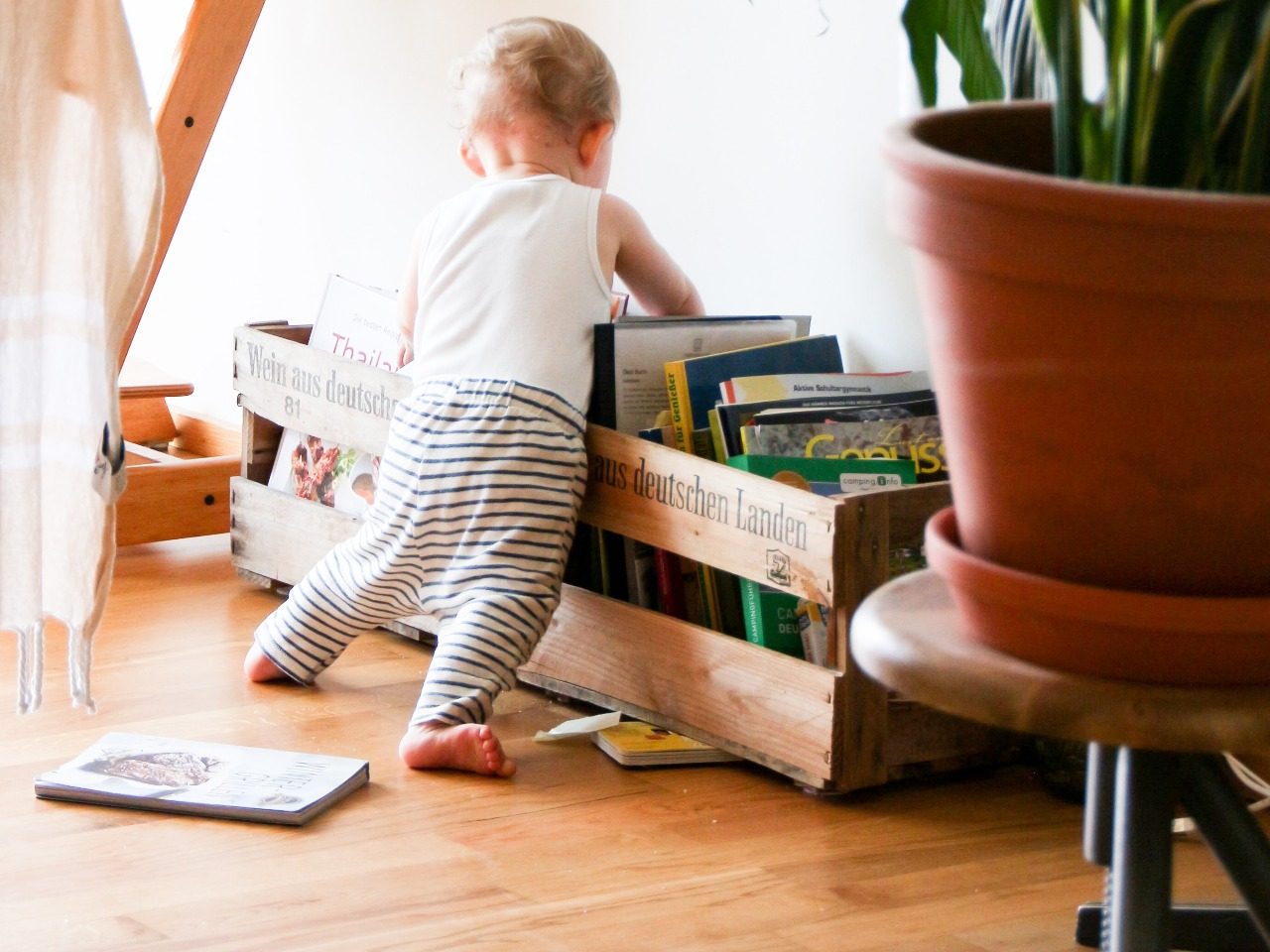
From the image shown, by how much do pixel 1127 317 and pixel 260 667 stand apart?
49.4 inches

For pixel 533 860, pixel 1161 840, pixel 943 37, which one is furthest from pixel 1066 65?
pixel 533 860

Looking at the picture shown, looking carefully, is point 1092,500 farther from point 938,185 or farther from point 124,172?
point 124,172

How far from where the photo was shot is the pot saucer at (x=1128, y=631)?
466 millimetres

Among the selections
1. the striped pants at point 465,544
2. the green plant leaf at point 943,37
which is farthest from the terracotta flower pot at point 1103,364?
the striped pants at point 465,544

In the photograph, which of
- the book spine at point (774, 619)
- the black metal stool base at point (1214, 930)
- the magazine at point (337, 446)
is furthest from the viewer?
the magazine at point (337, 446)

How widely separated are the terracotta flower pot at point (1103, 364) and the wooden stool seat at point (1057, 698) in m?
0.03

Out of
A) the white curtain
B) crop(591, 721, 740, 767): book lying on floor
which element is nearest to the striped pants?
crop(591, 721, 740, 767): book lying on floor

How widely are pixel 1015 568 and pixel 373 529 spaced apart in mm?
1106

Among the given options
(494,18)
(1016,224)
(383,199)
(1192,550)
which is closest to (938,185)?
(1016,224)

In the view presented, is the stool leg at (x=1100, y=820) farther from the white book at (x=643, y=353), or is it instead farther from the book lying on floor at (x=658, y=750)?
the white book at (x=643, y=353)

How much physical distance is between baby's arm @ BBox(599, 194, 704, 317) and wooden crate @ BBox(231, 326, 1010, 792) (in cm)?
22

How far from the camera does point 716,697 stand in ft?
4.47

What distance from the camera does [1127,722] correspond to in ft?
1.51

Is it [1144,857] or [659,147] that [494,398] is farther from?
[1144,857]
